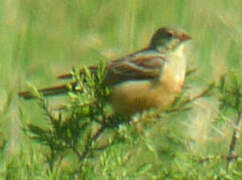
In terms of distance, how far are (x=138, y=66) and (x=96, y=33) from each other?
1978 millimetres

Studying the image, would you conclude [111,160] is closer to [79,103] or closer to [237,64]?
[79,103]

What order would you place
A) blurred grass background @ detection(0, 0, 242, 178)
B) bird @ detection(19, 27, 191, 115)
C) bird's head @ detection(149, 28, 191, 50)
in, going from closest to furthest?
bird @ detection(19, 27, 191, 115)
bird's head @ detection(149, 28, 191, 50)
blurred grass background @ detection(0, 0, 242, 178)

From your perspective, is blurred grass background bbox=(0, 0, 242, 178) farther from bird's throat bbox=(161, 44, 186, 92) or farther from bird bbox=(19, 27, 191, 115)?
bird bbox=(19, 27, 191, 115)

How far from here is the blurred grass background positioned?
297 inches

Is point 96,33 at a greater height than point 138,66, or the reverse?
point 138,66

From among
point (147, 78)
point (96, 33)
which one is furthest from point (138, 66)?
point (96, 33)

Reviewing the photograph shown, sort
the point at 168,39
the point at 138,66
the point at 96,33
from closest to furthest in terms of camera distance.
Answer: the point at 138,66 → the point at 168,39 → the point at 96,33

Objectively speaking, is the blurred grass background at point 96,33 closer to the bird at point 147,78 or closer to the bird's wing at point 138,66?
the bird at point 147,78

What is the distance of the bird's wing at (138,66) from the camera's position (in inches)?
245

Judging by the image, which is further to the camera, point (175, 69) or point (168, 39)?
point (168, 39)

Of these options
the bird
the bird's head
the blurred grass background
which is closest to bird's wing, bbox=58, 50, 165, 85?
the bird

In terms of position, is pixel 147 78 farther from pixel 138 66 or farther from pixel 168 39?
pixel 168 39

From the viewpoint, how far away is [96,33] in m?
8.28

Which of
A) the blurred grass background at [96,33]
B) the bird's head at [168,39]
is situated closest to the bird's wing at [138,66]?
the bird's head at [168,39]
